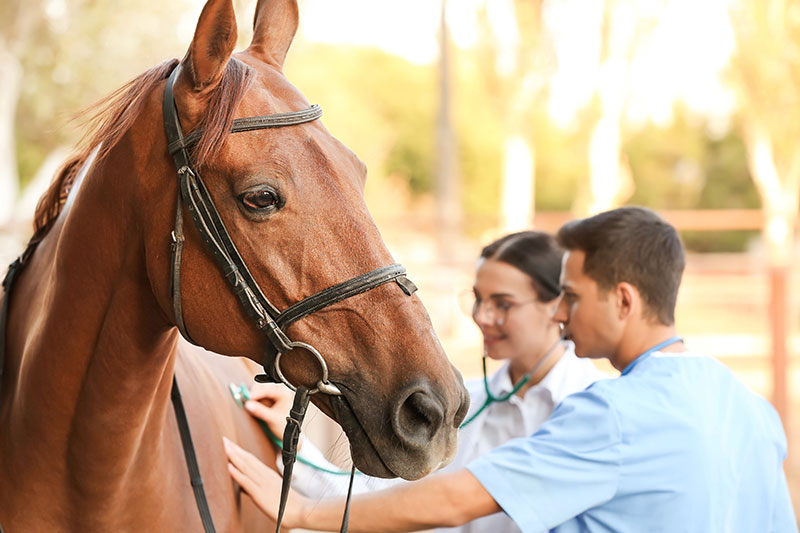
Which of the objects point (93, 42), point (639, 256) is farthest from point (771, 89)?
point (639, 256)

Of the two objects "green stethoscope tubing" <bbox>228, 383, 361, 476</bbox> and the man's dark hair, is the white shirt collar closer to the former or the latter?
the man's dark hair

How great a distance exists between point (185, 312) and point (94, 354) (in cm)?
25

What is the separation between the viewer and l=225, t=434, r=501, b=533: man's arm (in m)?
1.88

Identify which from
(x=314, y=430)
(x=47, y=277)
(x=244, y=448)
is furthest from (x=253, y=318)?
(x=314, y=430)

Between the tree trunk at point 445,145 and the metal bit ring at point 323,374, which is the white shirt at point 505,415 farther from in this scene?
the tree trunk at point 445,145

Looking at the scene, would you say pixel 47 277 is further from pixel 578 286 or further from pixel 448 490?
pixel 578 286

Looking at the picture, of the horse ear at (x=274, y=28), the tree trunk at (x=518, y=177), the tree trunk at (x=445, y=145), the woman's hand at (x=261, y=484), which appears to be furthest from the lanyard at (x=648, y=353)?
the tree trunk at (x=445, y=145)

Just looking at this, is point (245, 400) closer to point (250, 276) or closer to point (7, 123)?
point (250, 276)

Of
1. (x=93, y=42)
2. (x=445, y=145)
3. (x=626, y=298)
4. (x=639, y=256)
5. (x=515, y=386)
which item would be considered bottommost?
(x=515, y=386)

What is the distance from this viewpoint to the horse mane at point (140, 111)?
148 cm

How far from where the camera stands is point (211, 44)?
4.92 feet

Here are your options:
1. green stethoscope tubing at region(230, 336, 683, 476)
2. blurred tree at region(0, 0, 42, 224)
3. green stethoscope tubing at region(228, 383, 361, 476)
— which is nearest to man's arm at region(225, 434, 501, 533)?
green stethoscope tubing at region(230, 336, 683, 476)

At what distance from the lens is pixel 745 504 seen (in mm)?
1949

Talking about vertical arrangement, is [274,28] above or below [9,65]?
below
